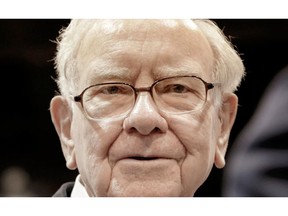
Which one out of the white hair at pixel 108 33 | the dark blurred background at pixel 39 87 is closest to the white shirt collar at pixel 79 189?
the dark blurred background at pixel 39 87

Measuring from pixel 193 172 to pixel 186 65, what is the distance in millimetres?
272

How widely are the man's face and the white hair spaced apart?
→ 0.7 inches

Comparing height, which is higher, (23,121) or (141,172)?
(23,121)

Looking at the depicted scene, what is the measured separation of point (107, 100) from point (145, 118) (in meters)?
0.11

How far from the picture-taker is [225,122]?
4.55 feet

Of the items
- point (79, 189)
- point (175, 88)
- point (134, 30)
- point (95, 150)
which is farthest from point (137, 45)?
point (79, 189)

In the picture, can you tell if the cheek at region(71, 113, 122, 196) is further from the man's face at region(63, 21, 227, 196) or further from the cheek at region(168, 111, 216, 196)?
the cheek at region(168, 111, 216, 196)

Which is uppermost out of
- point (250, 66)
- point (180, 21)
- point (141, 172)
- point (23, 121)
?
point (180, 21)

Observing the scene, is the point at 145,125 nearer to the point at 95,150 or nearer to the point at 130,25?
the point at 95,150
